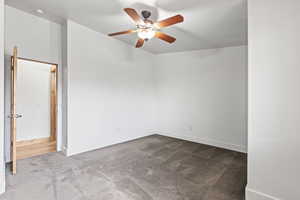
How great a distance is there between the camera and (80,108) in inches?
142

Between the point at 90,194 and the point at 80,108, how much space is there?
2003 millimetres

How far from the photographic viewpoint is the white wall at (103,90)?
3520 mm

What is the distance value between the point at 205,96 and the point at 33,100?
4.93 meters

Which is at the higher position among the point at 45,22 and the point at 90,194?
the point at 45,22

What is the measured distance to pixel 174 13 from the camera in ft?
8.90

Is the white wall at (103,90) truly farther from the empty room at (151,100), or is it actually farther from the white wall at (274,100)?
the white wall at (274,100)

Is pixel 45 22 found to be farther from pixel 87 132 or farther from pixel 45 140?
pixel 45 140

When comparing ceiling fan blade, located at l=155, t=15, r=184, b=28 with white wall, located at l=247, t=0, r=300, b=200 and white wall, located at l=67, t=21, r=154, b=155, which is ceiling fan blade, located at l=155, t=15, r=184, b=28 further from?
white wall, located at l=67, t=21, r=154, b=155

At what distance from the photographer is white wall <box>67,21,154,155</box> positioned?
3520 mm

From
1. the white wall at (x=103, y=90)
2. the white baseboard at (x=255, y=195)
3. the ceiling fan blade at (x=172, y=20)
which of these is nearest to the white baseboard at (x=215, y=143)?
the white wall at (x=103, y=90)

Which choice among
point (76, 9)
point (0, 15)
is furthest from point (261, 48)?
point (0, 15)

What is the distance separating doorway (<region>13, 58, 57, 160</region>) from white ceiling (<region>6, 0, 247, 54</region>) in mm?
1928

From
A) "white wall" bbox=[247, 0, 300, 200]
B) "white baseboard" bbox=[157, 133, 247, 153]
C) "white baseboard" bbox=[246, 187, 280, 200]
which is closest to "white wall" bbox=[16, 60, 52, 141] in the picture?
"white baseboard" bbox=[157, 133, 247, 153]

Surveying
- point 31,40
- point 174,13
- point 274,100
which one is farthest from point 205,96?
point 31,40
